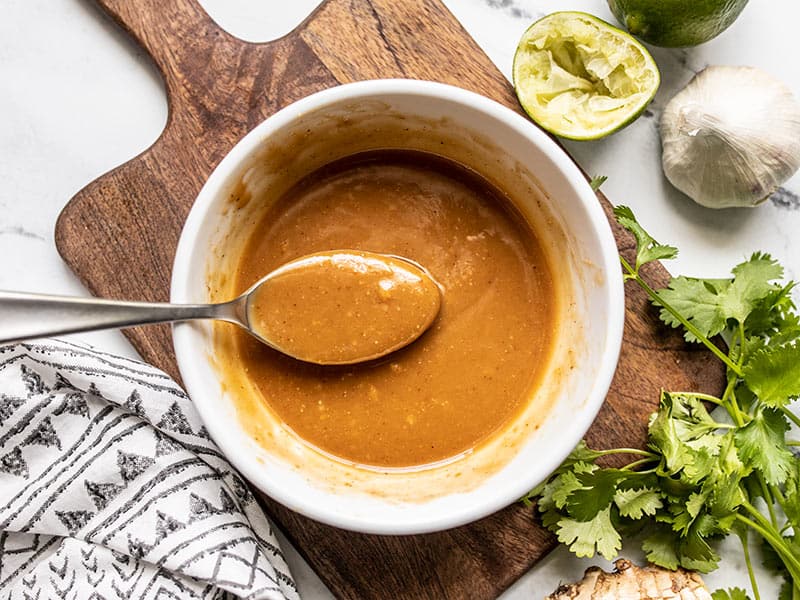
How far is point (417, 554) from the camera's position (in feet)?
6.01

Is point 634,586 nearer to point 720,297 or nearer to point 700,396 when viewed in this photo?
point 700,396

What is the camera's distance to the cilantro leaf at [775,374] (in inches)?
66.2

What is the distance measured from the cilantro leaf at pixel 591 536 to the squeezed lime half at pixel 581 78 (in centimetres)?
79

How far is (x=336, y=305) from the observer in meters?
1.68

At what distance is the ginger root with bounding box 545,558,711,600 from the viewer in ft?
5.84

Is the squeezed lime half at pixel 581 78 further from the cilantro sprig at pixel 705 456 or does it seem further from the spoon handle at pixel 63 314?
the spoon handle at pixel 63 314

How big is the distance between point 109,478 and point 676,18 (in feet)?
4.99

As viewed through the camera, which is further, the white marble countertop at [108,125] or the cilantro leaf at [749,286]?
the white marble countertop at [108,125]

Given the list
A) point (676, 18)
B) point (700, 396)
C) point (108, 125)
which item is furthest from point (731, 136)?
point (108, 125)

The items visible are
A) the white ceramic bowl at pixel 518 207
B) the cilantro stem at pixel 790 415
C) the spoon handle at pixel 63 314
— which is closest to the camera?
the spoon handle at pixel 63 314

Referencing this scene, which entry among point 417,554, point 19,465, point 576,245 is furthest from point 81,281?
point 576,245

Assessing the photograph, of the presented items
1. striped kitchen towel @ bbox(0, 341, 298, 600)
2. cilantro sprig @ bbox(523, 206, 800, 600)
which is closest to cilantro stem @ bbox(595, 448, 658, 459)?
cilantro sprig @ bbox(523, 206, 800, 600)

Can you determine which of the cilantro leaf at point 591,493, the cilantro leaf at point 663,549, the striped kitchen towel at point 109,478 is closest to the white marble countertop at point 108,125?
the cilantro leaf at point 663,549

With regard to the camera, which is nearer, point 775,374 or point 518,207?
point 775,374
